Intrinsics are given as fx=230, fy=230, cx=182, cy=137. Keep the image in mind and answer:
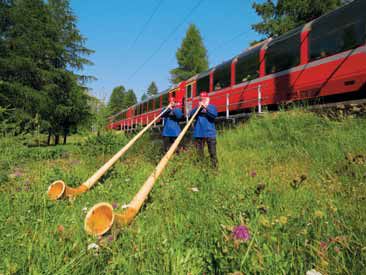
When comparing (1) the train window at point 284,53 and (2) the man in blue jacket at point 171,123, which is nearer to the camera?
(2) the man in blue jacket at point 171,123

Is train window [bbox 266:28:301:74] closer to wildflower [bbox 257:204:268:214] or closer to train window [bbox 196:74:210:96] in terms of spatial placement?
train window [bbox 196:74:210:96]

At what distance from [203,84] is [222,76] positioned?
169 centimetres

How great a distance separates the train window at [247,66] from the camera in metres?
8.44

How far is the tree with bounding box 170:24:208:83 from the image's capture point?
40531 mm

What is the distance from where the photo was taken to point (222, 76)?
10.1m

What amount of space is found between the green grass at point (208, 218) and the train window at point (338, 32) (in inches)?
99.5

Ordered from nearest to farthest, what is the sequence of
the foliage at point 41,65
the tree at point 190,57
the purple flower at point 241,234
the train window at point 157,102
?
1. the purple flower at point 241,234
2. the foliage at point 41,65
3. the train window at point 157,102
4. the tree at point 190,57

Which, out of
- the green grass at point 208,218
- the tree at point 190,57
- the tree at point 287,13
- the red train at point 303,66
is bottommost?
the green grass at point 208,218

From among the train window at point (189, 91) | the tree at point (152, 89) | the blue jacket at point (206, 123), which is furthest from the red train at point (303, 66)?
the tree at point (152, 89)

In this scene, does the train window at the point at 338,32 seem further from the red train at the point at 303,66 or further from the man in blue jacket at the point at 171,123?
the man in blue jacket at the point at 171,123

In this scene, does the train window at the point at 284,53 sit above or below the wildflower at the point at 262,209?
above

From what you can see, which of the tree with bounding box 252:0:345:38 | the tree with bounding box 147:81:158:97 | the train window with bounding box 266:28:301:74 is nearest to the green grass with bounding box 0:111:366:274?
the train window with bounding box 266:28:301:74

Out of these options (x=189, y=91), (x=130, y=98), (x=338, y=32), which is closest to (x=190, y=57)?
(x=189, y=91)

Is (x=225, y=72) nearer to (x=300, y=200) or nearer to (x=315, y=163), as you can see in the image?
(x=315, y=163)
